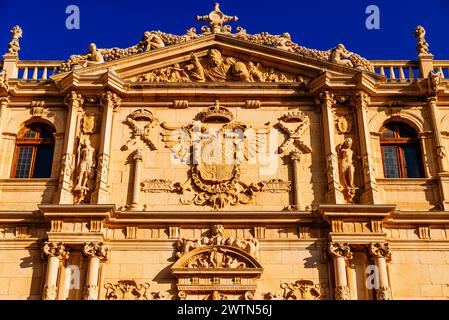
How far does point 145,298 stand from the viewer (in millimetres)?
18000

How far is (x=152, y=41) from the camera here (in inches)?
866

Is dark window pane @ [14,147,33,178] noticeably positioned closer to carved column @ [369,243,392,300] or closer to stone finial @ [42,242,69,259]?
stone finial @ [42,242,69,259]

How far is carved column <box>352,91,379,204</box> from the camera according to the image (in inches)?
755

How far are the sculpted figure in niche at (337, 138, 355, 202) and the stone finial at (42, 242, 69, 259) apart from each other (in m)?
6.77

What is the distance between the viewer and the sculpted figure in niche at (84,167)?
1941 centimetres

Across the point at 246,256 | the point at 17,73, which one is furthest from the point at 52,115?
the point at 246,256

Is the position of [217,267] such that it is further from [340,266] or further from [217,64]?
[217,64]

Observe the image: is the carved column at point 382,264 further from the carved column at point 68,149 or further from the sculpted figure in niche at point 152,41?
the sculpted figure in niche at point 152,41

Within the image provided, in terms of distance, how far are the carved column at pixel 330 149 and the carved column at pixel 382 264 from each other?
146cm

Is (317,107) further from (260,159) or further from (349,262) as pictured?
(349,262)

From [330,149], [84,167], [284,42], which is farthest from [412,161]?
[84,167]

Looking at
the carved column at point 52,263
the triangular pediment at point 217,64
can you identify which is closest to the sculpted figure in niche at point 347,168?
the triangular pediment at point 217,64

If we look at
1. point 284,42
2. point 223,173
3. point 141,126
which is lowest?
point 223,173

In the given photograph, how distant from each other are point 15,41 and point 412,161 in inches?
438
